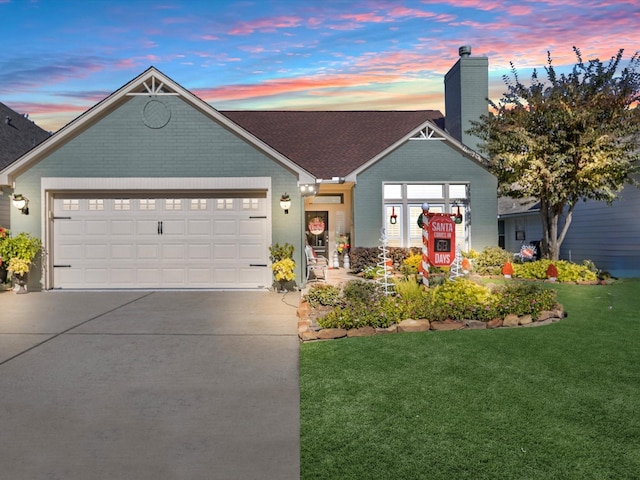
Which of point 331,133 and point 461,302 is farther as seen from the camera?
point 331,133

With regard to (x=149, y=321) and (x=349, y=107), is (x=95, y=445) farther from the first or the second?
(x=349, y=107)

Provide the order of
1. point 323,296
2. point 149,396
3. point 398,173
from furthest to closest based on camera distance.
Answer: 1. point 398,173
2. point 323,296
3. point 149,396

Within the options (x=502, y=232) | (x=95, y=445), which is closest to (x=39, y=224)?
(x=95, y=445)

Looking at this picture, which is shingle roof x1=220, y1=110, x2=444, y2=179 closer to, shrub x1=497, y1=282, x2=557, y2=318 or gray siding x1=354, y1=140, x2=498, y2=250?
gray siding x1=354, y1=140, x2=498, y2=250

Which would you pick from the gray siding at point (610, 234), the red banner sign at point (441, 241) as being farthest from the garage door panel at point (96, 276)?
the gray siding at point (610, 234)

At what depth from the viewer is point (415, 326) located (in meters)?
7.61

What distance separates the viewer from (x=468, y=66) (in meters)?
19.6

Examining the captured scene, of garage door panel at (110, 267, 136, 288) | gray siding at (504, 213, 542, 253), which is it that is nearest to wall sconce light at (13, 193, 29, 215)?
garage door panel at (110, 267, 136, 288)

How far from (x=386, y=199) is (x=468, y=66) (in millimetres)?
7106

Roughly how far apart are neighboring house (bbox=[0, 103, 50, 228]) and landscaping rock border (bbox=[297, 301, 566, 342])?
14597 millimetres

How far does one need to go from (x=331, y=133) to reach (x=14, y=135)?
1349cm

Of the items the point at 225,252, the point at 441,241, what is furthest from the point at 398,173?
the point at 441,241

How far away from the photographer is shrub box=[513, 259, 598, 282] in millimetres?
14039

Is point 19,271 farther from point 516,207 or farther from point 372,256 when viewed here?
point 516,207
